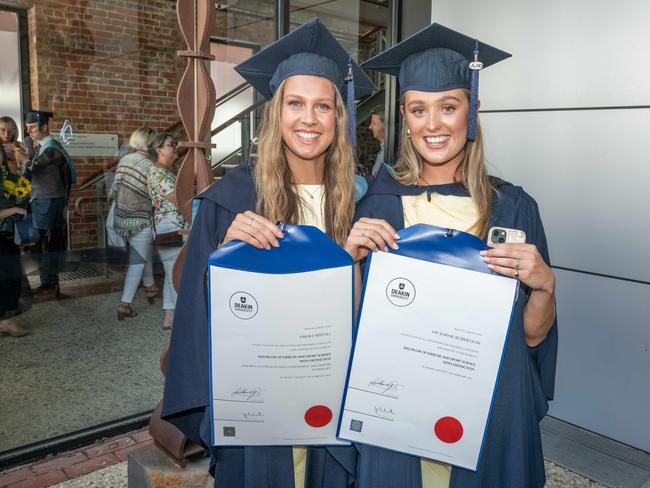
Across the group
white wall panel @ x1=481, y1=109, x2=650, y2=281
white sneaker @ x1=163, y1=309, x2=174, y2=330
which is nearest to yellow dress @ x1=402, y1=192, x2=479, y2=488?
white wall panel @ x1=481, y1=109, x2=650, y2=281

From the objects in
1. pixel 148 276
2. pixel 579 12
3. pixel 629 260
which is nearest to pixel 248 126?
pixel 148 276

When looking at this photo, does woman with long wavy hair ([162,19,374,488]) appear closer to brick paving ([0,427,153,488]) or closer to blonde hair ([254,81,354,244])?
blonde hair ([254,81,354,244])

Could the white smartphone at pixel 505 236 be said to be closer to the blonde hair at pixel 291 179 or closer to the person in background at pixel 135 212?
the blonde hair at pixel 291 179

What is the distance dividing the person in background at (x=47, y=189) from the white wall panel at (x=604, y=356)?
339cm

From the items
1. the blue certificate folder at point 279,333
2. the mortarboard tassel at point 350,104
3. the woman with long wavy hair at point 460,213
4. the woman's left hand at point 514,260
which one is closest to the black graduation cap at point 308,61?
the mortarboard tassel at point 350,104

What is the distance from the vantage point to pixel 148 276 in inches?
169

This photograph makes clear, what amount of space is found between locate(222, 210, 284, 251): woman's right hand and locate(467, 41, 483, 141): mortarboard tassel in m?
0.69

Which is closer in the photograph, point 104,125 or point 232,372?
point 232,372

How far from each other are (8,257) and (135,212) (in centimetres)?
88

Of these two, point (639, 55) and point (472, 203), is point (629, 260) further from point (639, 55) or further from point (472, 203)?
point (472, 203)

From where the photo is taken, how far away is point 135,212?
4129 millimetres

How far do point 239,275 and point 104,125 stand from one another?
272 cm
